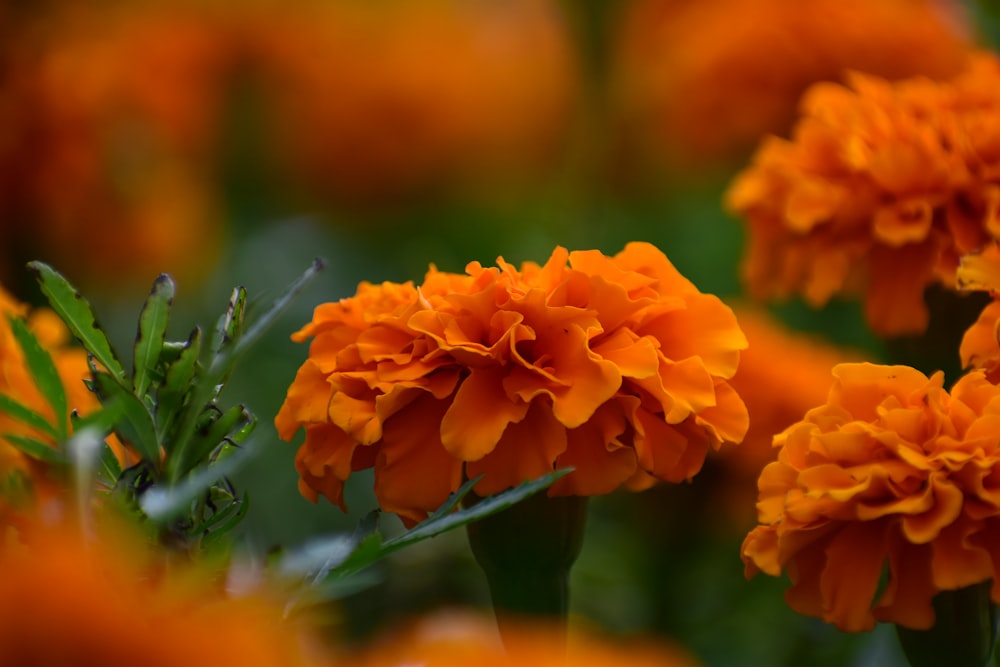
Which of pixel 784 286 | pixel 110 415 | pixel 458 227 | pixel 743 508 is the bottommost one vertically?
pixel 458 227

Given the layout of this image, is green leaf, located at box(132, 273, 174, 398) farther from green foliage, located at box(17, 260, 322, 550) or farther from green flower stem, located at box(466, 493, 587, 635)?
green flower stem, located at box(466, 493, 587, 635)

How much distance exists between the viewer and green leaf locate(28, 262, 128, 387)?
49 centimetres

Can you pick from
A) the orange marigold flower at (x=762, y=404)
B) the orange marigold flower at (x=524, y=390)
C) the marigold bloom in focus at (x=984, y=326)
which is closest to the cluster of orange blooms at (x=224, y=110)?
the orange marigold flower at (x=762, y=404)

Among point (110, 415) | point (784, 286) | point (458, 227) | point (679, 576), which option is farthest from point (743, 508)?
point (458, 227)

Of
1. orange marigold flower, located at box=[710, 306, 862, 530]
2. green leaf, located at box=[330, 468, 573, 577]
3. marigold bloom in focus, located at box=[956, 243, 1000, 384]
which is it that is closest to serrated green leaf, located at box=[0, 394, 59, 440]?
green leaf, located at box=[330, 468, 573, 577]

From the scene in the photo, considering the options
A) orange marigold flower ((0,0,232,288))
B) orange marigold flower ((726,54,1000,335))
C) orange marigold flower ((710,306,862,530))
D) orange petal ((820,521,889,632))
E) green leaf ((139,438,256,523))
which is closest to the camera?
green leaf ((139,438,256,523))

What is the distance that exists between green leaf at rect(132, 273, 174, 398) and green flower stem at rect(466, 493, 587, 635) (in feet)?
0.55

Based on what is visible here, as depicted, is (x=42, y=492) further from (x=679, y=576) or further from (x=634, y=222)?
(x=634, y=222)

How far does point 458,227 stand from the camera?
1921 millimetres

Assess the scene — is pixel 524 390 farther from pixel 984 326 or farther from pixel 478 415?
pixel 984 326

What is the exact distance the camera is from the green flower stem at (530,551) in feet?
1.94

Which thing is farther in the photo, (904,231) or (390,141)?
(390,141)

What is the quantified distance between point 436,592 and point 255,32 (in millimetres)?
1255

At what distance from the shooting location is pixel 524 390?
54 cm
